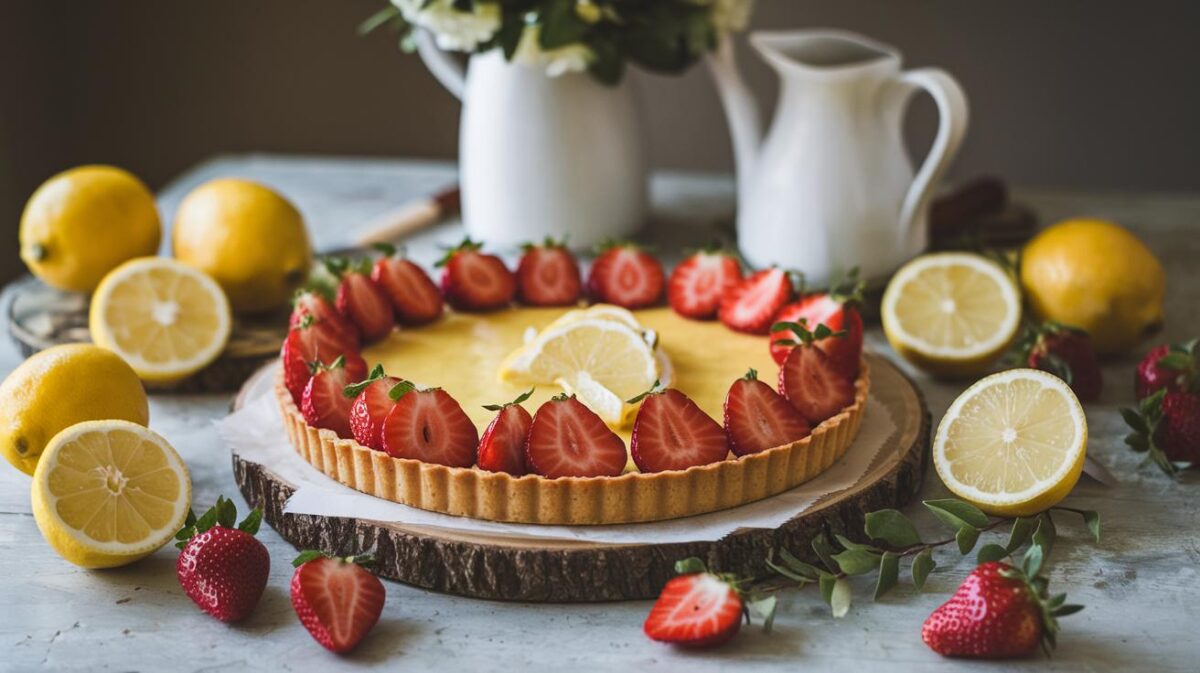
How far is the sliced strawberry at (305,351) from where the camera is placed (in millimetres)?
1948

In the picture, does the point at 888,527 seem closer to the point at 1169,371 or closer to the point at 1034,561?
the point at 1034,561

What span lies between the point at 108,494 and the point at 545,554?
616 millimetres

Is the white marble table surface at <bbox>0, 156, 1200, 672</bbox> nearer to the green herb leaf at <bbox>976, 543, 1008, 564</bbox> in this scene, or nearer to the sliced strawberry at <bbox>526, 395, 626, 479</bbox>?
the green herb leaf at <bbox>976, 543, 1008, 564</bbox>

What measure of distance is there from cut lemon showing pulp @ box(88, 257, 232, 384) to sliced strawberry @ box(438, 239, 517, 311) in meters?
0.43

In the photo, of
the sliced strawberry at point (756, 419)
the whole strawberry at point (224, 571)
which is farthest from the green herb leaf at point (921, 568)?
the whole strawberry at point (224, 571)

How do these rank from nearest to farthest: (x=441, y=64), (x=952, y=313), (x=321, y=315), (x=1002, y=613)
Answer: (x=1002, y=613), (x=321, y=315), (x=952, y=313), (x=441, y=64)

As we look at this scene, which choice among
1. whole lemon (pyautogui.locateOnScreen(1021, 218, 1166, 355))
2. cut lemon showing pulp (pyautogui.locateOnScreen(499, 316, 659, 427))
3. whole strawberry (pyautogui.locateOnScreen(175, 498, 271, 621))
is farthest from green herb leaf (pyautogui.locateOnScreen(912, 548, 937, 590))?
whole lemon (pyautogui.locateOnScreen(1021, 218, 1166, 355))

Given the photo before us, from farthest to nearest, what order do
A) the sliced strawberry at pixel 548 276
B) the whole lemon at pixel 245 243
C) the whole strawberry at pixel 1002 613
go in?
the whole lemon at pixel 245 243
the sliced strawberry at pixel 548 276
the whole strawberry at pixel 1002 613

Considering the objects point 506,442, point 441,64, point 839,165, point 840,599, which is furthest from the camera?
point 441,64

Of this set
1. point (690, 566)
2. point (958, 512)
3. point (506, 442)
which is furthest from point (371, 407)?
point (958, 512)

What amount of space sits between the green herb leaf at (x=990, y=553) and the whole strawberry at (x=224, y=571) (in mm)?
943

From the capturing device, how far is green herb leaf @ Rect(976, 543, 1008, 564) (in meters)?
1.60

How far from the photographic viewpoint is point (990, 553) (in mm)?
1616

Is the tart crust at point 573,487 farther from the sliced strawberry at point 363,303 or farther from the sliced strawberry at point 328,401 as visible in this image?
the sliced strawberry at point 363,303
